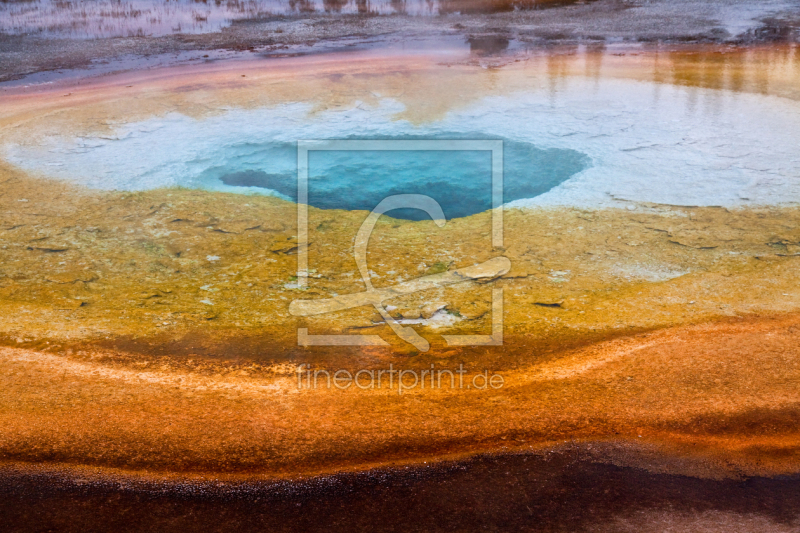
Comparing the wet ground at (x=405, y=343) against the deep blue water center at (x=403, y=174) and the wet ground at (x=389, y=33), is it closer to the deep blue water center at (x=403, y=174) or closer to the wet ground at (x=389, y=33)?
the deep blue water center at (x=403, y=174)

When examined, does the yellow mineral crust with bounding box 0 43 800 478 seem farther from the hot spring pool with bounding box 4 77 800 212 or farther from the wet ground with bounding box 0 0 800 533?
the hot spring pool with bounding box 4 77 800 212

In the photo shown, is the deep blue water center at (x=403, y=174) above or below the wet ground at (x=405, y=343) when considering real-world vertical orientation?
above

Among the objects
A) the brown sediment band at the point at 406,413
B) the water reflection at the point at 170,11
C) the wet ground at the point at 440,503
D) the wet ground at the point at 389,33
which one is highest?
the water reflection at the point at 170,11

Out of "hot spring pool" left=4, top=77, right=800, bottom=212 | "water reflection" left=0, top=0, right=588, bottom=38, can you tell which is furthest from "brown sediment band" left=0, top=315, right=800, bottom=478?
"water reflection" left=0, top=0, right=588, bottom=38

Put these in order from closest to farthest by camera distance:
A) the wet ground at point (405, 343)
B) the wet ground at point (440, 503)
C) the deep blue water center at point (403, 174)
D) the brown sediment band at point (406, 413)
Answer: the wet ground at point (440, 503)
the wet ground at point (405, 343)
the brown sediment band at point (406, 413)
the deep blue water center at point (403, 174)

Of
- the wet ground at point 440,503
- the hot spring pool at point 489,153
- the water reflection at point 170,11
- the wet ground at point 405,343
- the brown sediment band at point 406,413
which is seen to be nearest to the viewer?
the wet ground at point 440,503

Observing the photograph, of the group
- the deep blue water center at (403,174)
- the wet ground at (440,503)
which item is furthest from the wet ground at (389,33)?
the wet ground at (440,503)

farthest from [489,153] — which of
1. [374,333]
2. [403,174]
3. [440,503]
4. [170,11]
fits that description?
[170,11]
